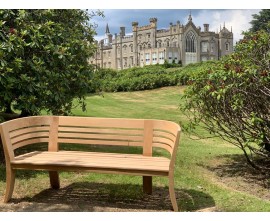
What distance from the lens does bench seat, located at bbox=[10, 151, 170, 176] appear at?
12.2 feet

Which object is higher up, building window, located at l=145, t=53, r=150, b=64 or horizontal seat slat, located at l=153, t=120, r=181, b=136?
building window, located at l=145, t=53, r=150, b=64

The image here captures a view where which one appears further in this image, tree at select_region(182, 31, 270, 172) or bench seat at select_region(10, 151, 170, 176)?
tree at select_region(182, 31, 270, 172)

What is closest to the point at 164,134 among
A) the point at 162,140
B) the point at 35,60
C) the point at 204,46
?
the point at 162,140

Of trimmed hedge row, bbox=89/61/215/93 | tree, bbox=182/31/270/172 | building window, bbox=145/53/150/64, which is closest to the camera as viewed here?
tree, bbox=182/31/270/172

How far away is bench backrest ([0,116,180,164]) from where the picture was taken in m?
4.29

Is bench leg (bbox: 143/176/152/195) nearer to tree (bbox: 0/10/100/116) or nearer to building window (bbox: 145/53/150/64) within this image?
tree (bbox: 0/10/100/116)

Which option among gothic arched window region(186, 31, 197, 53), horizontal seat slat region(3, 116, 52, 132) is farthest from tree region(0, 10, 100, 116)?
gothic arched window region(186, 31, 197, 53)

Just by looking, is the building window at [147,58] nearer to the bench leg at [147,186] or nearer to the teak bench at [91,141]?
the teak bench at [91,141]

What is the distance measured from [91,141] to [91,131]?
13cm

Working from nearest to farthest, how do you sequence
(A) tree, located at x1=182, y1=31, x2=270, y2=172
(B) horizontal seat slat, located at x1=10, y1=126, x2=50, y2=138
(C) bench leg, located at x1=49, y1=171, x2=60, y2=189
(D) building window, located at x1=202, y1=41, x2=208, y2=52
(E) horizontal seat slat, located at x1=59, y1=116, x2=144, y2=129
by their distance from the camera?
(B) horizontal seat slat, located at x1=10, y1=126, x2=50, y2=138 → (E) horizontal seat slat, located at x1=59, y1=116, x2=144, y2=129 → (C) bench leg, located at x1=49, y1=171, x2=60, y2=189 → (A) tree, located at x1=182, y1=31, x2=270, y2=172 → (D) building window, located at x1=202, y1=41, x2=208, y2=52

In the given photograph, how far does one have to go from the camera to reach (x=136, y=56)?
3016 cm

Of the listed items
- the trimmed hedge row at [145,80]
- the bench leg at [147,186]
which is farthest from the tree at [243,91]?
the trimmed hedge row at [145,80]

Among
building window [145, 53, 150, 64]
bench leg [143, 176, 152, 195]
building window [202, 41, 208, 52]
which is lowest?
bench leg [143, 176, 152, 195]

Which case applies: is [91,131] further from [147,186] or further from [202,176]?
[202,176]
